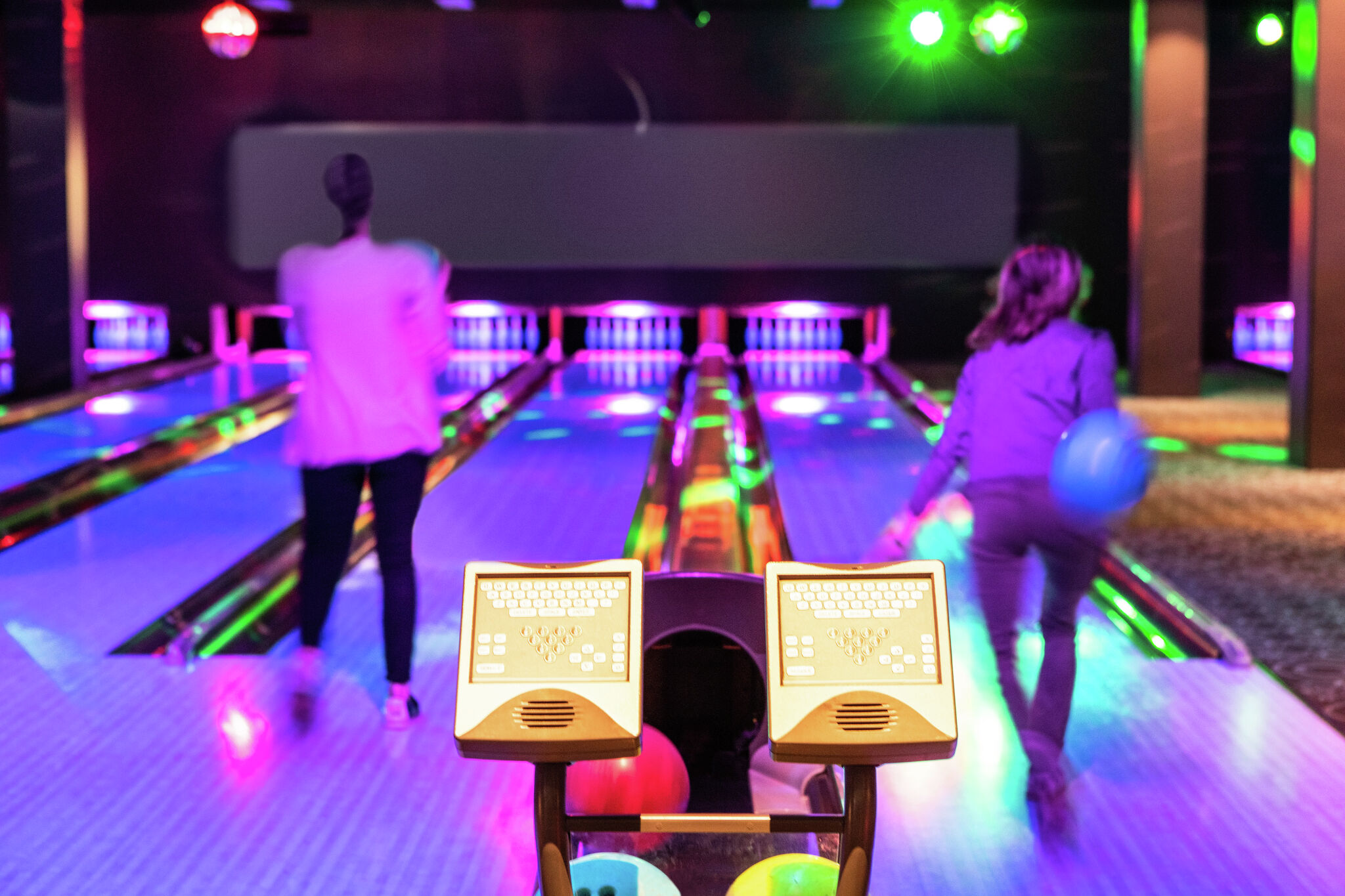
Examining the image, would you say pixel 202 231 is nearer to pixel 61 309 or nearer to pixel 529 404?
pixel 61 309

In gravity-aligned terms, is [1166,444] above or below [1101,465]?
below

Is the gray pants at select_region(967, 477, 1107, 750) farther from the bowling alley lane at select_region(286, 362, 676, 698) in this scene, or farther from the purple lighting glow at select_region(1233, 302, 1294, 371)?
the purple lighting glow at select_region(1233, 302, 1294, 371)

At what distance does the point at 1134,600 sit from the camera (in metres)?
4.02

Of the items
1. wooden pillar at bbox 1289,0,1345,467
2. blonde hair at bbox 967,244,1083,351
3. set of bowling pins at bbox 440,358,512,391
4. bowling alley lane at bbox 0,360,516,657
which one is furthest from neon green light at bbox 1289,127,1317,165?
set of bowling pins at bbox 440,358,512,391

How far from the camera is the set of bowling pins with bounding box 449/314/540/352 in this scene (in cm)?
1132

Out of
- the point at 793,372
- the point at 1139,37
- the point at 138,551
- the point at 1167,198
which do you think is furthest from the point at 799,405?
the point at 138,551

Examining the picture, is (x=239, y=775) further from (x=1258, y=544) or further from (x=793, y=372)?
(x=793, y=372)

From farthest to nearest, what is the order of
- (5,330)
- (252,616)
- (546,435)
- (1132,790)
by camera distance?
(5,330)
(546,435)
(252,616)
(1132,790)

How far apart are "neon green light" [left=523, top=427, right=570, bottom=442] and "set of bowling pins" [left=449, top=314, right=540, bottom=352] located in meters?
4.09

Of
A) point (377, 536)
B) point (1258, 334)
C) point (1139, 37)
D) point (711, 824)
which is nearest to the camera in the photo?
point (711, 824)

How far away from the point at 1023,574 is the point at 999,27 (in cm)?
650

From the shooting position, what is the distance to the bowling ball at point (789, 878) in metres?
1.89

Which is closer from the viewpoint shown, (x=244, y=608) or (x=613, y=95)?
(x=244, y=608)

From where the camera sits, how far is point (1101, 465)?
2361mm
